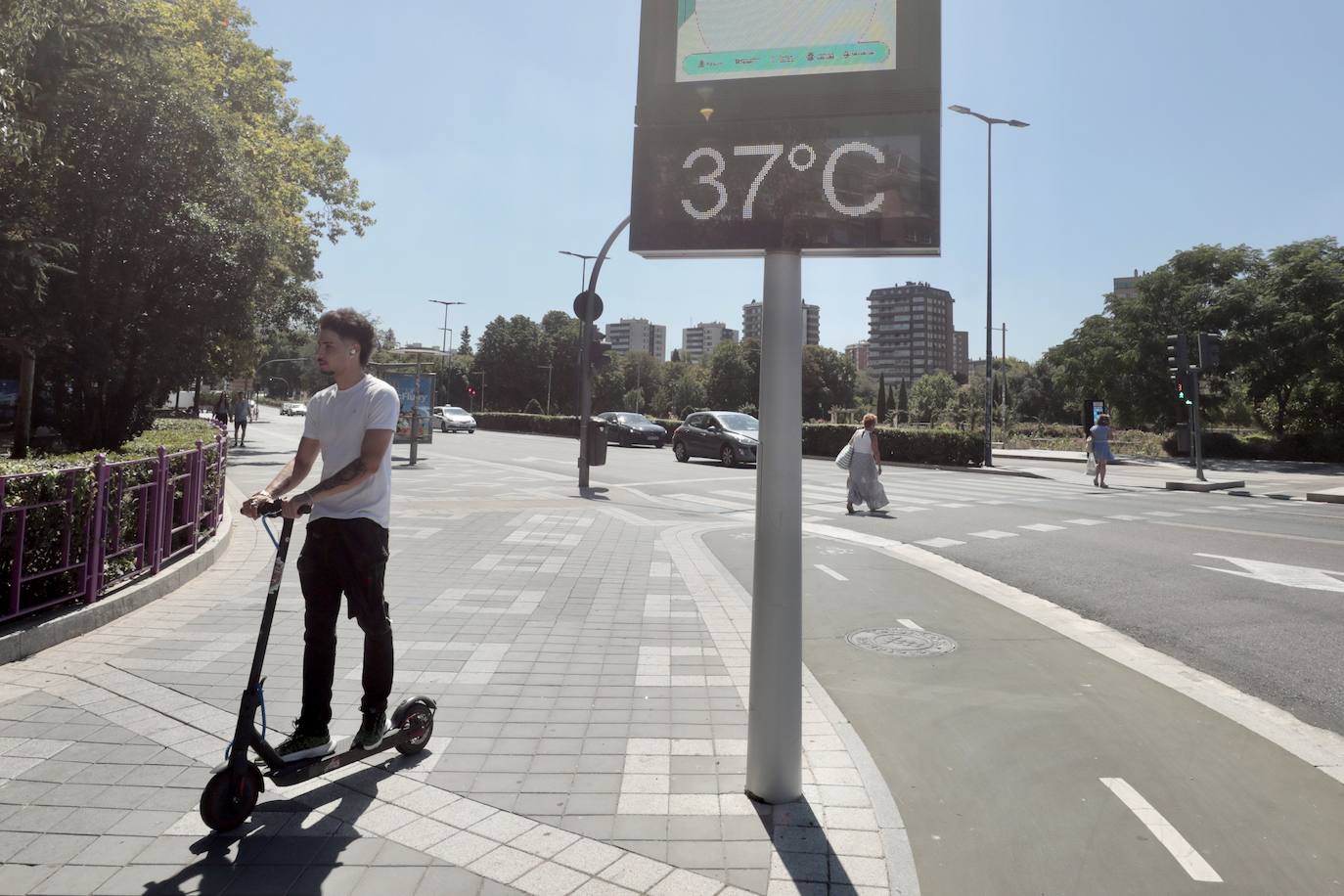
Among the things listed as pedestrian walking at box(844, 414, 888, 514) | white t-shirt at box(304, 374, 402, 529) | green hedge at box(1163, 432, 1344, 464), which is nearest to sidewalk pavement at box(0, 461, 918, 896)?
white t-shirt at box(304, 374, 402, 529)

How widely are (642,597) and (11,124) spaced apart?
670cm

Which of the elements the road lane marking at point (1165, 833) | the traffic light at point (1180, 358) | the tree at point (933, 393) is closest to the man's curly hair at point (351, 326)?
the road lane marking at point (1165, 833)

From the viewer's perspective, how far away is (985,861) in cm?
268

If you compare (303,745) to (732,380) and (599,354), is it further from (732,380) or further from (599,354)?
(732,380)

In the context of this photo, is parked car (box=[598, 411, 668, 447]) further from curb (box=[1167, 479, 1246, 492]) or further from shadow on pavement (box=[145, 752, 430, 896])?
shadow on pavement (box=[145, 752, 430, 896])

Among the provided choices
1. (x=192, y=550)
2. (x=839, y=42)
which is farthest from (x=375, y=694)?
(x=192, y=550)

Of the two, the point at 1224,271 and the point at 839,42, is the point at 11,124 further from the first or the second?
the point at 1224,271

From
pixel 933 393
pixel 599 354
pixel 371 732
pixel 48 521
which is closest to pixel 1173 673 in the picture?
pixel 371 732

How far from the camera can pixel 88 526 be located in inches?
210

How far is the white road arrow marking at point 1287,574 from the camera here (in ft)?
24.3

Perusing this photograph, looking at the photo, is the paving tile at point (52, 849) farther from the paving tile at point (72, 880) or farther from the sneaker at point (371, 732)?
the sneaker at point (371, 732)

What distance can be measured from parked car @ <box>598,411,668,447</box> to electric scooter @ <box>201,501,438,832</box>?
99.8 feet

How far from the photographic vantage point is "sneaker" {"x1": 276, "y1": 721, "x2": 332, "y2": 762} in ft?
9.97

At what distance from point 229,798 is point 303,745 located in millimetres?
382
